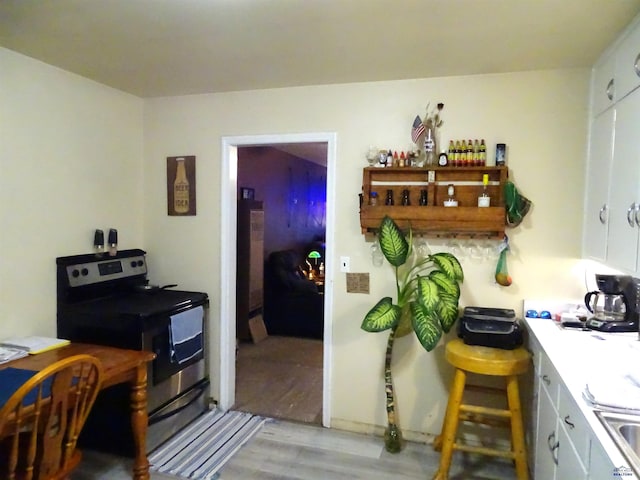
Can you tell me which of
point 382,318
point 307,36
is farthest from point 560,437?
point 307,36

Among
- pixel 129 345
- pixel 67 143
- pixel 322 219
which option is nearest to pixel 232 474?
pixel 129 345

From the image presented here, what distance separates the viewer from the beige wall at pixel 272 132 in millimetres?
2512

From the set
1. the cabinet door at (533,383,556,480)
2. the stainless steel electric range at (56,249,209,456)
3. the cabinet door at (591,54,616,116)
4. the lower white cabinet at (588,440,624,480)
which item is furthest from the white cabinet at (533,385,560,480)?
the stainless steel electric range at (56,249,209,456)

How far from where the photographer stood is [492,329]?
240 cm

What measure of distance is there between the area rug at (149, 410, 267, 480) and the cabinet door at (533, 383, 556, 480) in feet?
5.46

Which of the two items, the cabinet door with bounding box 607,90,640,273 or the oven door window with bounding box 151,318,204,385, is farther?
the oven door window with bounding box 151,318,204,385

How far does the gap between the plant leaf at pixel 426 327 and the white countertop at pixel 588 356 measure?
482mm

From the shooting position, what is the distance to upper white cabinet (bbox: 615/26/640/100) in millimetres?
1817

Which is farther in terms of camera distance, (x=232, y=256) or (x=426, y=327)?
(x=232, y=256)

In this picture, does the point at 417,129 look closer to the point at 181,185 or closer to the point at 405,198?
the point at 405,198

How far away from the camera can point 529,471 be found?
2418 millimetres

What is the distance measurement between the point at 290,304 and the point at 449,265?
296 centimetres

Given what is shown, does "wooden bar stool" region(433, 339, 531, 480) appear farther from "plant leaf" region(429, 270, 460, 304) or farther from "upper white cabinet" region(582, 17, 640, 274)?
"upper white cabinet" region(582, 17, 640, 274)

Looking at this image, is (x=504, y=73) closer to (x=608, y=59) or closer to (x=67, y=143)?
(x=608, y=59)
